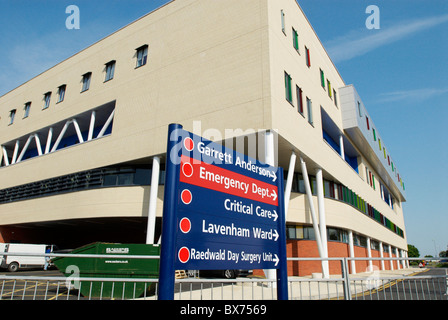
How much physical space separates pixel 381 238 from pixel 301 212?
2085 centimetres

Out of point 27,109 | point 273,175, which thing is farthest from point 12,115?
point 273,175

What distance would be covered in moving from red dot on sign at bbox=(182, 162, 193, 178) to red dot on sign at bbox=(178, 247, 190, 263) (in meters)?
0.79

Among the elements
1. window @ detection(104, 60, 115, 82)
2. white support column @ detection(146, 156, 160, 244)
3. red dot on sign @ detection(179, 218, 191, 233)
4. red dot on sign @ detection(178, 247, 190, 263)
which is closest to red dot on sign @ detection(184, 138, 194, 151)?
red dot on sign @ detection(179, 218, 191, 233)

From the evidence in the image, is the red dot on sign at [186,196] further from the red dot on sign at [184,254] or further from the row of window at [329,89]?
the row of window at [329,89]

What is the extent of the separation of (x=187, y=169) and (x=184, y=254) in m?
0.90

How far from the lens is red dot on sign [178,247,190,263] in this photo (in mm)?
3096

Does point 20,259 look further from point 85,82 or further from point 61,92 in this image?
point 85,82

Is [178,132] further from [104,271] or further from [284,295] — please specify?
[104,271]

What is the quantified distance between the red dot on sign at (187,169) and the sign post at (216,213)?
0.01 meters

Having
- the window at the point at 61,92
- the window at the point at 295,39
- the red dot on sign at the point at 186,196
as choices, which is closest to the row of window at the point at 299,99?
the window at the point at 295,39

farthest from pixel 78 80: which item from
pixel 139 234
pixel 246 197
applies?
pixel 246 197

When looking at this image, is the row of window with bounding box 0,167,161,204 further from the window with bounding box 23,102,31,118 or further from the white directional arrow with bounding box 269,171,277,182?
the white directional arrow with bounding box 269,171,277,182

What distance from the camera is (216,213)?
11.9ft
